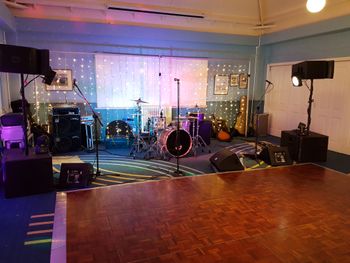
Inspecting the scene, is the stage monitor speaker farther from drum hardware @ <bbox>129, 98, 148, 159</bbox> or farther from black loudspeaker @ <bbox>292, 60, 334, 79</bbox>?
black loudspeaker @ <bbox>292, 60, 334, 79</bbox>

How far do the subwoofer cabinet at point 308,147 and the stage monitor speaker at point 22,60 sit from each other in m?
4.82

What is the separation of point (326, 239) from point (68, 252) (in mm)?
2507

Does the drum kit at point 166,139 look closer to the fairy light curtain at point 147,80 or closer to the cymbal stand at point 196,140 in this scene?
the cymbal stand at point 196,140

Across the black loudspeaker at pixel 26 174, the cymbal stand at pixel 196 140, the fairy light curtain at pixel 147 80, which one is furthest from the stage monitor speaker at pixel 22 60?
the cymbal stand at pixel 196 140

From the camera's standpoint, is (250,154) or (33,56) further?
(250,154)

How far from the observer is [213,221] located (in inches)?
124

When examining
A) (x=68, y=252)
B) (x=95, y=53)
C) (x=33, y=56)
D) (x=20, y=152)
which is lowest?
(x=68, y=252)

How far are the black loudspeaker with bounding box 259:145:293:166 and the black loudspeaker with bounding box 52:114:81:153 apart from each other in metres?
4.10

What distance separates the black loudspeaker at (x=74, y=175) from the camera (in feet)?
13.9

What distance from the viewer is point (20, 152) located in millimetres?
4301

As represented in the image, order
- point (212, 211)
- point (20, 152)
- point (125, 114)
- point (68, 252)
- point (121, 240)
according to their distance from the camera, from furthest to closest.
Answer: point (125, 114), point (20, 152), point (212, 211), point (121, 240), point (68, 252)

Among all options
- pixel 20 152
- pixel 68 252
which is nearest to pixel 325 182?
pixel 68 252

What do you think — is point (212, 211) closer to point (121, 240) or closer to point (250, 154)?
point (121, 240)

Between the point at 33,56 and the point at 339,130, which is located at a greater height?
the point at 33,56
